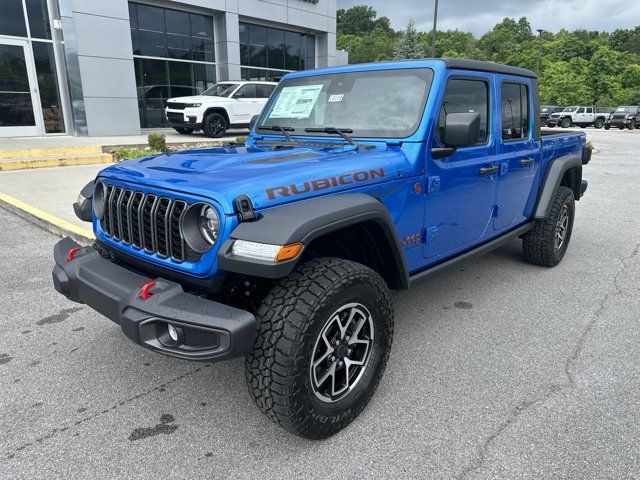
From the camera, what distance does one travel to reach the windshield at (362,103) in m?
3.01

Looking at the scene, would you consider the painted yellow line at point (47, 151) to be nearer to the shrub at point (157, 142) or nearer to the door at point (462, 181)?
the shrub at point (157, 142)

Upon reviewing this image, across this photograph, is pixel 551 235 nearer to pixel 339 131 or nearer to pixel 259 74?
pixel 339 131

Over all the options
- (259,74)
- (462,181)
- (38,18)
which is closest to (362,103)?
(462,181)

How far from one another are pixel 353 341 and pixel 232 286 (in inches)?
26.6

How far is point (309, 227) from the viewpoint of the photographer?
6.77 ft

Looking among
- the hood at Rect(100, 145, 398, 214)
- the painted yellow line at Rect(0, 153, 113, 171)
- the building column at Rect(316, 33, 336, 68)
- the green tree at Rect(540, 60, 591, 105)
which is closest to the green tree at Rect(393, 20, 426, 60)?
the green tree at Rect(540, 60, 591, 105)

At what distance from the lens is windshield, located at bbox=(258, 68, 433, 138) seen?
118 inches

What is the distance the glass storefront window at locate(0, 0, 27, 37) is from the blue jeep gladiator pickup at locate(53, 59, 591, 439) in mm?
13286

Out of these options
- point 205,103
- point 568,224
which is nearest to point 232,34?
point 205,103

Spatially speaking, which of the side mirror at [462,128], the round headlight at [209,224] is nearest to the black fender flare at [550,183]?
the side mirror at [462,128]

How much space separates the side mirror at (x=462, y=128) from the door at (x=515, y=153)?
0.97 metres

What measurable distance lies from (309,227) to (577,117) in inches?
1607

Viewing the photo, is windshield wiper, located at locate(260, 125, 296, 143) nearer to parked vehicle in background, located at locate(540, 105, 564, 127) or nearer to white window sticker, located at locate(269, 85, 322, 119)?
white window sticker, located at locate(269, 85, 322, 119)

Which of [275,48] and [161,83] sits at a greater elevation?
[275,48]
